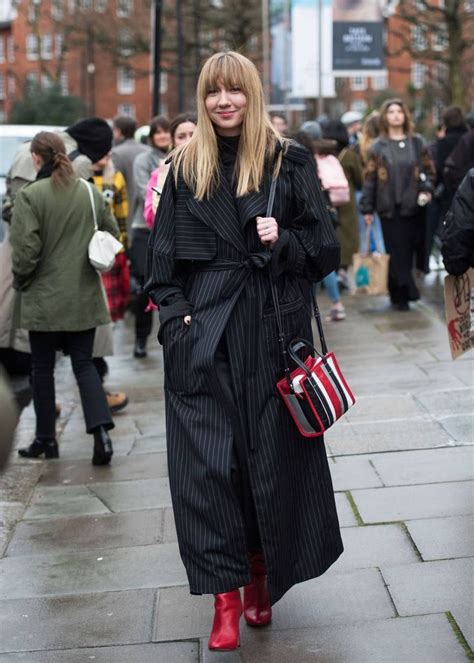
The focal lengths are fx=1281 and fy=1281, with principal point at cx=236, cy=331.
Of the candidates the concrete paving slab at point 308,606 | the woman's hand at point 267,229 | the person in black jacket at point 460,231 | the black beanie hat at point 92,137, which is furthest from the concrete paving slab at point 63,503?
the black beanie hat at point 92,137

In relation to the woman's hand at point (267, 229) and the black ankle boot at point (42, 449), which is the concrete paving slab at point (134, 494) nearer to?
the black ankle boot at point (42, 449)

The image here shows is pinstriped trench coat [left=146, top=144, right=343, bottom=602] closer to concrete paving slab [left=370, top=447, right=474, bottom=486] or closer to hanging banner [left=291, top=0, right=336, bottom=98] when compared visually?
concrete paving slab [left=370, top=447, right=474, bottom=486]

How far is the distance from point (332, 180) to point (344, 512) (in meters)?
6.57

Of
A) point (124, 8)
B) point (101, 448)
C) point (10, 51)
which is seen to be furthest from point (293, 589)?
point (10, 51)

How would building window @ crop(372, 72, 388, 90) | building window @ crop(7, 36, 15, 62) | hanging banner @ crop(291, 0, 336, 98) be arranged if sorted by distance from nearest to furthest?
hanging banner @ crop(291, 0, 336, 98) → building window @ crop(372, 72, 388, 90) → building window @ crop(7, 36, 15, 62)

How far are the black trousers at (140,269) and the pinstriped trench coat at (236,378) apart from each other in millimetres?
5569

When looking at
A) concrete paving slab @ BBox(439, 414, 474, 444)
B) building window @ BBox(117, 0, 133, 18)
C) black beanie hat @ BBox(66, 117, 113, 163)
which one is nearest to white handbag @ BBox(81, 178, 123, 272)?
black beanie hat @ BBox(66, 117, 113, 163)

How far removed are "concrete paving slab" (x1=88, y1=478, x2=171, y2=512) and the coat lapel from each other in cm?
209

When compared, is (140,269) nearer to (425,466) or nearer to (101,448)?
(101,448)

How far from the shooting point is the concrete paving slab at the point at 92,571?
482 cm

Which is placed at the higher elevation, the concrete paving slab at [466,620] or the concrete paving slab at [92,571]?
the concrete paving slab at [466,620]

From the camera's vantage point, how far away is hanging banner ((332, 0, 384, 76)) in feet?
83.8

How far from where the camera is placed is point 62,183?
6723mm

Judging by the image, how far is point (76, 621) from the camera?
14.6 feet
